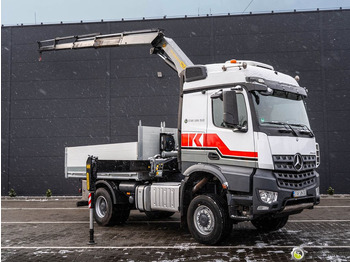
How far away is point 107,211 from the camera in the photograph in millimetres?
10859

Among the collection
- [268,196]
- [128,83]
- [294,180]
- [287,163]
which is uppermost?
[128,83]

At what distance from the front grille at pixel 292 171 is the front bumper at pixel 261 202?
13cm

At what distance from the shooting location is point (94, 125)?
2083 cm

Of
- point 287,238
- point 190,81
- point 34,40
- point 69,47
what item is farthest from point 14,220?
point 34,40

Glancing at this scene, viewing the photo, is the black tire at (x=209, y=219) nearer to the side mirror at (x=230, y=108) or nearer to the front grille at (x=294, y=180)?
the front grille at (x=294, y=180)

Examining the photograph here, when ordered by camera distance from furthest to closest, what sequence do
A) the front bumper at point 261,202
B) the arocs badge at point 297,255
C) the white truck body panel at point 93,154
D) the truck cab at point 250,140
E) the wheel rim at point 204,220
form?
the white truck body panel at point 93,154
the wheel rim at point 204,220
the truck cab at point 250,140
the front bumper at point 261,202
the arocs badge at point 297,255

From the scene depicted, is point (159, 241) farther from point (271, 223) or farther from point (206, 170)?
point (271, 223)

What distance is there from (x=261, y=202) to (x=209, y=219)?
121 centimetres

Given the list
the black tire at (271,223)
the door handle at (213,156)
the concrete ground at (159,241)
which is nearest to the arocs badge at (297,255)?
the concrete ground at (159,241)

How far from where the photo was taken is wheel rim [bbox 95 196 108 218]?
1111 cm

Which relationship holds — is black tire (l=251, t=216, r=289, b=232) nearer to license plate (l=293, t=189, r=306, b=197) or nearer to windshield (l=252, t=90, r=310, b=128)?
license plate (l=293, t=189, r=306, b=197)

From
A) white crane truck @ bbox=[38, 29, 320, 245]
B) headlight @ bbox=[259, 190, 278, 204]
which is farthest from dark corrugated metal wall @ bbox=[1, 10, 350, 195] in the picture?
headlight @ bbox=[259, 190, 278, 204]

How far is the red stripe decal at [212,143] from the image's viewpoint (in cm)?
795

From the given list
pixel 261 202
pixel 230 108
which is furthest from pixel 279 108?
pixel 261 202
